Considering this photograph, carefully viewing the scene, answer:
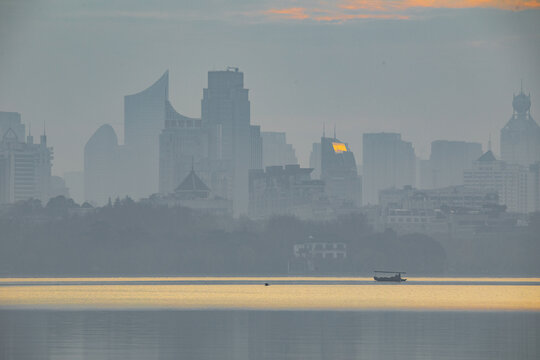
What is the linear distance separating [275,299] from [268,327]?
42593 mm

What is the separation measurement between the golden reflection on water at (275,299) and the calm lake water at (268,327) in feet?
0.46

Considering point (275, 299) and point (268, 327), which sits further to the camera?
point (275, 299)

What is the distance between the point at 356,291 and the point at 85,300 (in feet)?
124

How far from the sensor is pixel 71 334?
89688mm

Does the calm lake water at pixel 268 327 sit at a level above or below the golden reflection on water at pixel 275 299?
below

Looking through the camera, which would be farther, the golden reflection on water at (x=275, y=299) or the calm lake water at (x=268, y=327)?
the golden reflection on water at (x=275, y=299)

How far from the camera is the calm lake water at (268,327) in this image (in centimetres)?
7931

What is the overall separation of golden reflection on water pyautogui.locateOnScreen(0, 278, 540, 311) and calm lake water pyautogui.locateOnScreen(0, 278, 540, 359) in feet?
0.46

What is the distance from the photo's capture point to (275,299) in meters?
139

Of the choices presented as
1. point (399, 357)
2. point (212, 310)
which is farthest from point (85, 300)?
point (399, 357)

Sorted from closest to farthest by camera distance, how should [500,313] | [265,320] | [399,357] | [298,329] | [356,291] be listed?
[399,357] < [298,329] < [265,320] < [500,313] < [356,291]

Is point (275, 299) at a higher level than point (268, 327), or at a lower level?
higher

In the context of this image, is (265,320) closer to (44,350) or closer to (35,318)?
(35,318)

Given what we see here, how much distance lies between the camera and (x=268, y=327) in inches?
Result: 3797
